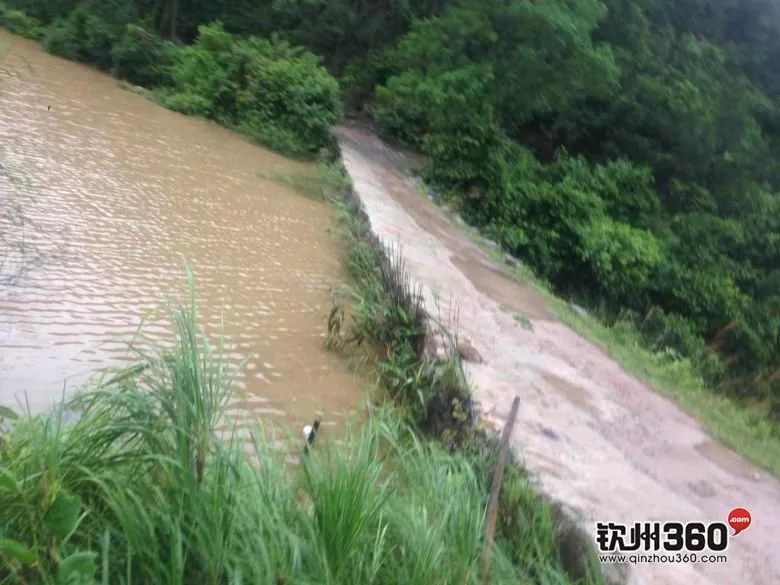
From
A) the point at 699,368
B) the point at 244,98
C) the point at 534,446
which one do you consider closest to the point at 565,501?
the point at 534,446

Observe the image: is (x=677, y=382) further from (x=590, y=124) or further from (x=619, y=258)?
(x=590, y=124)

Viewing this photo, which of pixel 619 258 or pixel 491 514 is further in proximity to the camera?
pixel 619 258

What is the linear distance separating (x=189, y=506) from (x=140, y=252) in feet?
15.9

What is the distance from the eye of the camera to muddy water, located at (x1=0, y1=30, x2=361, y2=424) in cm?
511

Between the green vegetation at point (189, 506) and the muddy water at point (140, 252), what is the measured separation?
1581mm

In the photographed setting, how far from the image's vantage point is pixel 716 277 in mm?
14555

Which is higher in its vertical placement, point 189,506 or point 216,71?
point 216,71

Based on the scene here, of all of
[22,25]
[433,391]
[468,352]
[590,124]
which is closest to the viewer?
[433,391]

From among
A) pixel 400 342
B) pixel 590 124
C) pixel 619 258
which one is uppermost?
pixel 590 124

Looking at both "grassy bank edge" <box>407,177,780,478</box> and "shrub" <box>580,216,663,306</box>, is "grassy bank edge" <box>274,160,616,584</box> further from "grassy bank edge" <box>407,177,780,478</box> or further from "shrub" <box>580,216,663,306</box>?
"shrub" <box>580,216,663,306</box>

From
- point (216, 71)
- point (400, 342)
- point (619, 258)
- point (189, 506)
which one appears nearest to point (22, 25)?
point (216, 71)

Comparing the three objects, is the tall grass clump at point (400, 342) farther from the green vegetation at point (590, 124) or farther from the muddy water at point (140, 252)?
the green vegetation at point (590, 124)

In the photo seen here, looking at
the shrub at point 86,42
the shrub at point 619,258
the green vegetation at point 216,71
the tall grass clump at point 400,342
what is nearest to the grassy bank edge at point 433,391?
the tall grass clump at point 400,342

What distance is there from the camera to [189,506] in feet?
8.45
